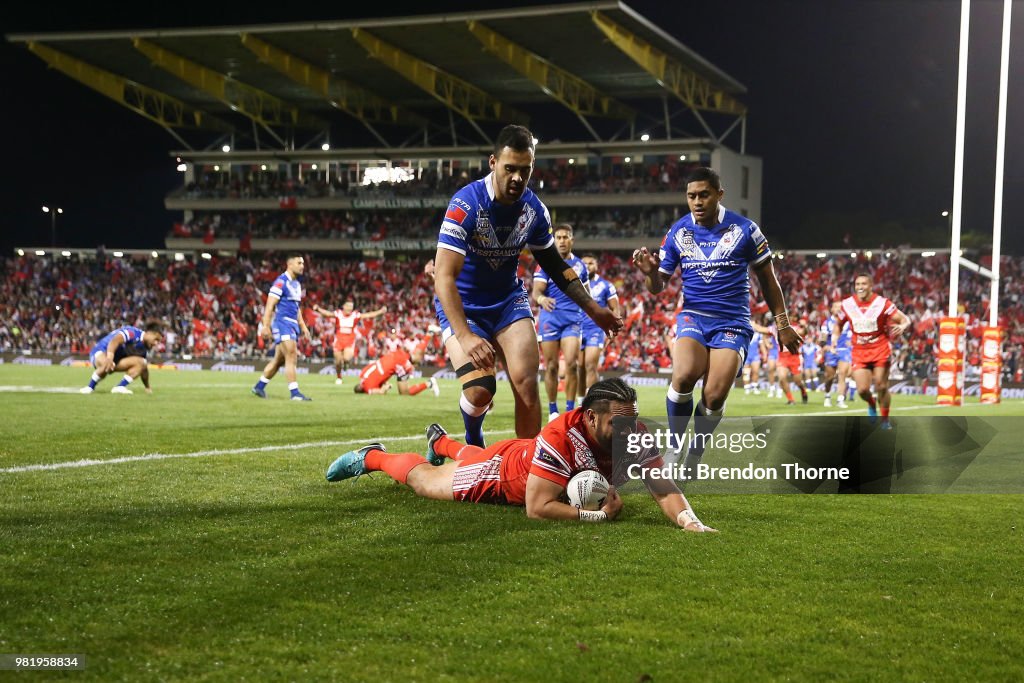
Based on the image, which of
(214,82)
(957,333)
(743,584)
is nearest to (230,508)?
(743,584)

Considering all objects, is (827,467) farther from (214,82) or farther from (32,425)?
(214,82)

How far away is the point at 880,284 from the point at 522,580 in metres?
Answer: 42.1

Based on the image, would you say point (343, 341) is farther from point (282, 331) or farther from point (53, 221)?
point (53, 221)

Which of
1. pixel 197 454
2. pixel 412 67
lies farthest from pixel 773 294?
pixel 412 67

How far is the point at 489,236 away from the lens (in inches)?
259

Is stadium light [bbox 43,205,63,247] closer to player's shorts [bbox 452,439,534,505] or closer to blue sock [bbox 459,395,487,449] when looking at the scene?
blue sock [bbox 459,395,487,449]

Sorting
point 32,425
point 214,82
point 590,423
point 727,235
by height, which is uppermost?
point 214,82

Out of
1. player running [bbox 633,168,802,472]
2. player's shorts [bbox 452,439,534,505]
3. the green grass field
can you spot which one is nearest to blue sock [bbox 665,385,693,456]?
player running [bbox 633,168,802,472]

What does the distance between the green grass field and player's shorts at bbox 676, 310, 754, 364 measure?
188 centimetres

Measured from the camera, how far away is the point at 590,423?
16.7 ft

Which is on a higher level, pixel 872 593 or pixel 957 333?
pixel 957 333

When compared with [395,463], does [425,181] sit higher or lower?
higher

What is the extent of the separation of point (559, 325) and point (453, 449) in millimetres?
6909

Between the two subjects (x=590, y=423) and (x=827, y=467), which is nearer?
(x=590, y=423)
